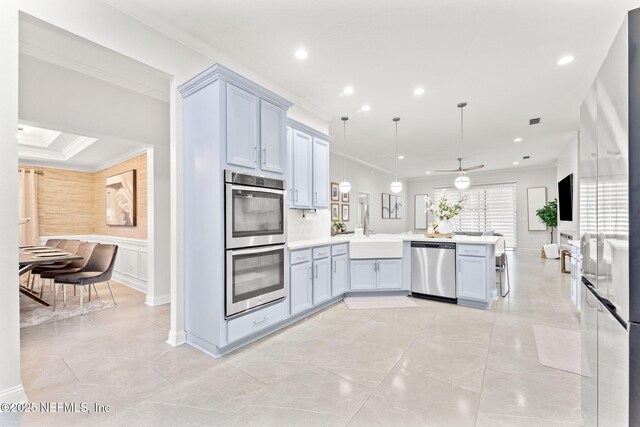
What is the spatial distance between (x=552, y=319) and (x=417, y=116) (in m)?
3.50

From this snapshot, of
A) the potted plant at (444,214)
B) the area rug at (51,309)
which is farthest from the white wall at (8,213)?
the potted plant at (444,214)

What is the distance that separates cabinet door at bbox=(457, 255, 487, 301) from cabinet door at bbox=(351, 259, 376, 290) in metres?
1.19

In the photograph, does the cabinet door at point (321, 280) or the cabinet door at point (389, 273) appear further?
the cabinet door at point (389, 273)

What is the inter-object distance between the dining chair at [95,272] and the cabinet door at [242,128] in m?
2.73

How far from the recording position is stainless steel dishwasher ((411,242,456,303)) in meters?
4.09

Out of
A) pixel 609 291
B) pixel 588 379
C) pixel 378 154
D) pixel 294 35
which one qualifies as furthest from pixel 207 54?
pixel 378 154

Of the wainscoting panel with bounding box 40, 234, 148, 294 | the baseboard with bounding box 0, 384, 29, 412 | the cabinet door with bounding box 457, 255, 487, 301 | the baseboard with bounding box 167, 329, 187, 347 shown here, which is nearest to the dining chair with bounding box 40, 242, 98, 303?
the wainscoting panel with bounding box 40, 234, 148, 294

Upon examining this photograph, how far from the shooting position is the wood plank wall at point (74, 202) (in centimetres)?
611

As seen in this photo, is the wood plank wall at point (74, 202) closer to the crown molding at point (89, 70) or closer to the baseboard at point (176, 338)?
the crown molding at point (89, 70)

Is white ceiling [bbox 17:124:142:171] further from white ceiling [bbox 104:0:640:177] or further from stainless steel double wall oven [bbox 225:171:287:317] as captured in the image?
stainless steel double wall oven [bbox 225:171:287:317]

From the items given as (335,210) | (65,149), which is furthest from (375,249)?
(65,149)

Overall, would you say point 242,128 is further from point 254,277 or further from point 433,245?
point 433,245

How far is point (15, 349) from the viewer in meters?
1.85

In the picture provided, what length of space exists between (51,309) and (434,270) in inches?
209
